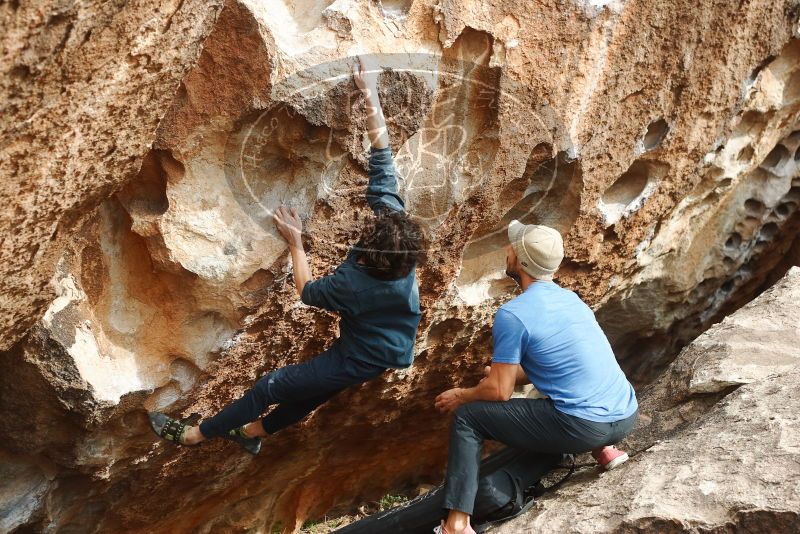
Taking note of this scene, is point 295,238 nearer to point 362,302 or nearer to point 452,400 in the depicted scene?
point 362,302

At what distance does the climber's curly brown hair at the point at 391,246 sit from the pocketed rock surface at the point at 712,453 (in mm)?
941

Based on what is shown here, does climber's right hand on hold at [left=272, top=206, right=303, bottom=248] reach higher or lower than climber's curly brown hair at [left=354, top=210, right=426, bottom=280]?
higher

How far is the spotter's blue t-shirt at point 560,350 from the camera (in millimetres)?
2748

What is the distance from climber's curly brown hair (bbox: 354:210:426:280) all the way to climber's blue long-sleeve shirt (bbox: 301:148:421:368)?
0.10 feet

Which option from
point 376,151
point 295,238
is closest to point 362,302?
point 295,238

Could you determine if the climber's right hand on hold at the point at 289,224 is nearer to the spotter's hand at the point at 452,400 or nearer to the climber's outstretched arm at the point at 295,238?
the climber's outstretched arm at the point at 295,238

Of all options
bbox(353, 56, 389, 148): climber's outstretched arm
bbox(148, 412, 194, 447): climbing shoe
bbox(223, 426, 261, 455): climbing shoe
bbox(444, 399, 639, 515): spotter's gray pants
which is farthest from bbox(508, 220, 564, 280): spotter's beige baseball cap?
bbox(148, 412, 194, 447): climbing shoe

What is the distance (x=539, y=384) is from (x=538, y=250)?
0.42 m

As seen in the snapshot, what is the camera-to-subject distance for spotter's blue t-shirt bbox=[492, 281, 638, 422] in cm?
275

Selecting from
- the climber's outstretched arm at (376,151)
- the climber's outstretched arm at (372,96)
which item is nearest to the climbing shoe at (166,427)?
the climber's outstretched arm at (376,151)

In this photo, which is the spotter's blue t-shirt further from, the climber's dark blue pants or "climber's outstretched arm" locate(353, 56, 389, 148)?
"climber's outstretched arm" locate(353, 56, 389, 148)

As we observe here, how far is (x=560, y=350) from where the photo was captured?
2779 millimetres

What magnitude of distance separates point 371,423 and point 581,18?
1972 mm

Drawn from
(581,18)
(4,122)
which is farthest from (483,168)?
(4,122)
